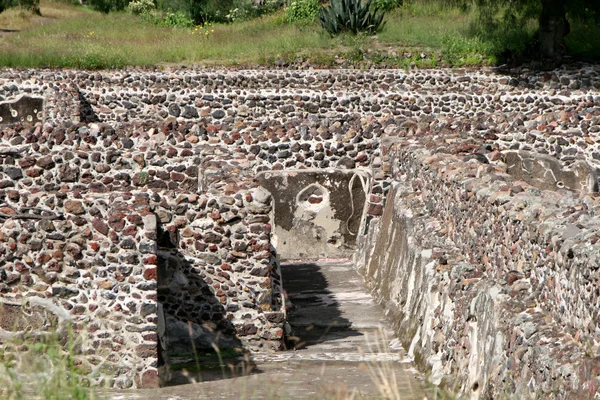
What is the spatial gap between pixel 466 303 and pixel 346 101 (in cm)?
1438

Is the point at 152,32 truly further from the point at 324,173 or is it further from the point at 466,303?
the point at 466,303

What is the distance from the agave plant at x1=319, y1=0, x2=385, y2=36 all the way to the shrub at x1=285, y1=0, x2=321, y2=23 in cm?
270

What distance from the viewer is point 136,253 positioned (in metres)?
9.12

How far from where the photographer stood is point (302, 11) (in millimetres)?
35000

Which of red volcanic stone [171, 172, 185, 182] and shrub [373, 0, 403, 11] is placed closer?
red volcanic stone [171, 172, 185, 182]

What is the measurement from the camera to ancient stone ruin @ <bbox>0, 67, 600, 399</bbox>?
22.9 ft

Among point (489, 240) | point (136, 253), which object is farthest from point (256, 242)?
point (489, 240)

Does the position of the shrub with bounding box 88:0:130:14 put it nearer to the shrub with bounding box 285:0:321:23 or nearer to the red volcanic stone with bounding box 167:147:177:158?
Answer: the shrub with bounding box 285:0:321:23

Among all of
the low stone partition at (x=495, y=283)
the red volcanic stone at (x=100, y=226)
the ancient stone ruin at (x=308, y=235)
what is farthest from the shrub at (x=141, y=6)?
the red volcanic stone at (x=100, y=226)

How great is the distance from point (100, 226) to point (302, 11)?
26537 millimetres

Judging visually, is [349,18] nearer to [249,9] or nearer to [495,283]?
[249,9]

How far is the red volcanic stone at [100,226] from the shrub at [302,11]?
25.4 m

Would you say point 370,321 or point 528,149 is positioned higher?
point 528,149

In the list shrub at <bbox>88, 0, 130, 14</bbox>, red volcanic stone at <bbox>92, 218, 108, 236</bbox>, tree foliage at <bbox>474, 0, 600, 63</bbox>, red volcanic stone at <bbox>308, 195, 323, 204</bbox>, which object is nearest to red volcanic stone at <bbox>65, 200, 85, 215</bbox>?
red volcanic stone at <bbox>92, 218, 108, 236</bbox>
